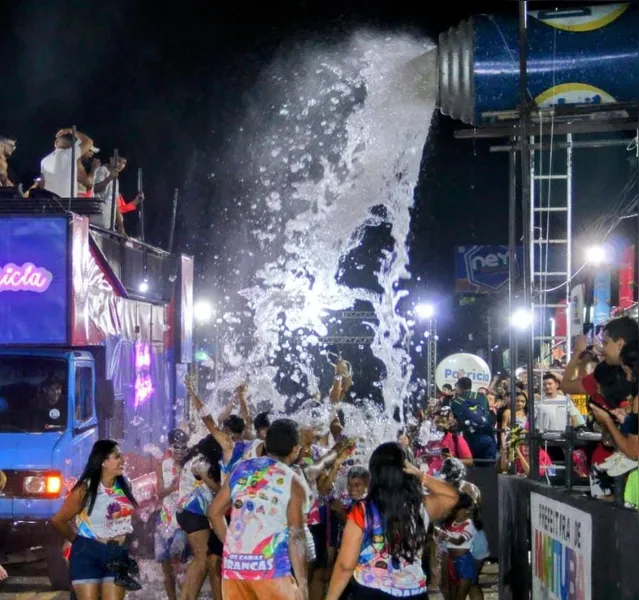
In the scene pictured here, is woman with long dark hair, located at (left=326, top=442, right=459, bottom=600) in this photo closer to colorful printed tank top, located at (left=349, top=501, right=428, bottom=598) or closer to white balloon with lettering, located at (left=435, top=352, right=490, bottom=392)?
colorful printed tank top, located at (left=349, top=501, right=428, bottom=598)

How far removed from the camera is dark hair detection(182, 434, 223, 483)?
8586 millimetres

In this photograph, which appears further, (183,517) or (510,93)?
(183,517)

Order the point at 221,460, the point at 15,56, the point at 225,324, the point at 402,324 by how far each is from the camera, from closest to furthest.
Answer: the point at 221,460
the point at 15,56
the point at 225,324
the point at 402,324

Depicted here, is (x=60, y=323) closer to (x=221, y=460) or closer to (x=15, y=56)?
(x=221, y=460)

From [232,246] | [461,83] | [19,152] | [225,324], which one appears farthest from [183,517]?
[225,324]

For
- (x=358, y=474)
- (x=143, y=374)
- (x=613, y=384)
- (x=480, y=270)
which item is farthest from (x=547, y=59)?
(x=480, y=270)

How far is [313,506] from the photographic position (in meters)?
8.38

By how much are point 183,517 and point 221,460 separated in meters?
0.64

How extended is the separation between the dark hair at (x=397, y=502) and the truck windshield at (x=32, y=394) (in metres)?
5.94

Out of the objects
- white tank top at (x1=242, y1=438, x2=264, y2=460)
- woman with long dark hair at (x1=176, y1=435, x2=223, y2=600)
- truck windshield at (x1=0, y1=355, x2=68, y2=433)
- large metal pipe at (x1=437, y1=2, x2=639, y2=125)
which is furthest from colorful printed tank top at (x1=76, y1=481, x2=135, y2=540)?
large metal pipe at (x1=437, y1=2, x2=639, y2=125)

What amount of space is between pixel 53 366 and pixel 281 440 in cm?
524

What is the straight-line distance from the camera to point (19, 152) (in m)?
24.1

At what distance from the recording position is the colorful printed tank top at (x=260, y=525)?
19.7 ft

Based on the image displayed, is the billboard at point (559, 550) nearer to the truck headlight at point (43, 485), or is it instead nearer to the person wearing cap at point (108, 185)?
the truck headlight at point (43, 485)
